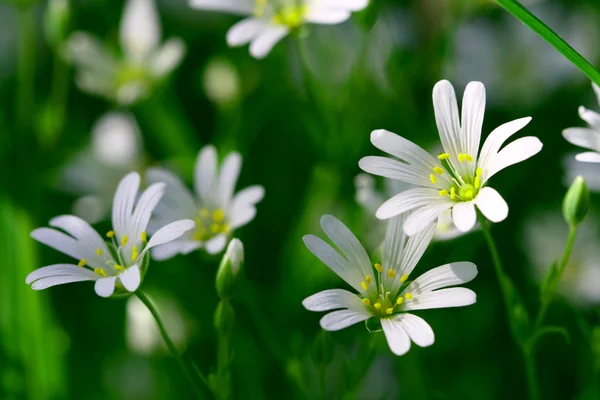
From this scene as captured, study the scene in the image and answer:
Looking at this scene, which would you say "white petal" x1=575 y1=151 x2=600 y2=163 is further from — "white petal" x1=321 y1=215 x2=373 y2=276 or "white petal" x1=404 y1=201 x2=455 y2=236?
"white petal" x1=321 y1=215 x2=373 y2=276

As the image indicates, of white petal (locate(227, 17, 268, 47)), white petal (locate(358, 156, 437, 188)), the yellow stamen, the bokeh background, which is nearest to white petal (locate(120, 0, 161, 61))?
the bokeh background

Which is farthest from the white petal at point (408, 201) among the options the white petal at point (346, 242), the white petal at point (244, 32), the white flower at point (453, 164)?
the white petal at point (244, 32)

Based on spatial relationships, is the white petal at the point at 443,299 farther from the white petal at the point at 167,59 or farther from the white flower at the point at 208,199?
the white petal at the point at 167,59

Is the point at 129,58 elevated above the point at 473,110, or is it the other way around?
the point at 129,58

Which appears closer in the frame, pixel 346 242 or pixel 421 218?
pixel 421 218

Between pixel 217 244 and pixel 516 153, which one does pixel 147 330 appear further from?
pixel 516 153

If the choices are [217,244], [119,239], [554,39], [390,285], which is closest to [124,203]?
[119,239]

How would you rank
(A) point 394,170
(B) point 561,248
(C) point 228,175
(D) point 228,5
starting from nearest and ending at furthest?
(A) point 394,170
(C) point 228,175
(D) point 228,5
(B) point 561,248
